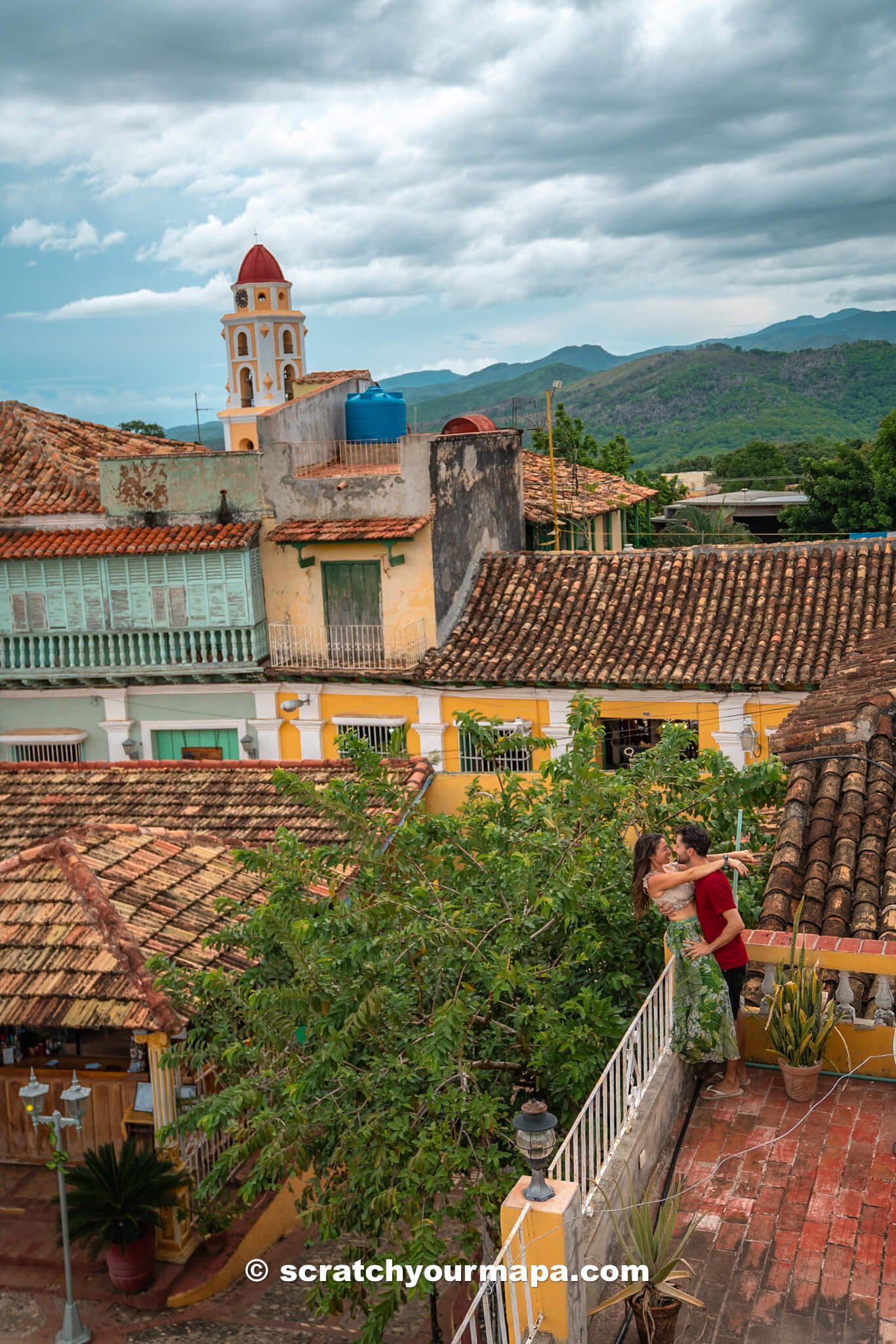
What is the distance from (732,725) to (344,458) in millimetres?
10842

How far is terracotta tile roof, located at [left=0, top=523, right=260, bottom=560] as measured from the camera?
72.5 ft

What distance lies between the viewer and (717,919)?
21.7 ft

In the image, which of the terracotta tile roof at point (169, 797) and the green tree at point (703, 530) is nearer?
the terracotta tile roof at point (169, 797)

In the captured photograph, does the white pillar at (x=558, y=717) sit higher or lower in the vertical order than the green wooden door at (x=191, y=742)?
higher

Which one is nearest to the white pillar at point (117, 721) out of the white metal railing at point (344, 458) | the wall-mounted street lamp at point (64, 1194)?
the white metal railing at point (344, 458)

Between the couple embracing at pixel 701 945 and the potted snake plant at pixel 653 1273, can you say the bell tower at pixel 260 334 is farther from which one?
the potted snake plant at pixel 653 1273

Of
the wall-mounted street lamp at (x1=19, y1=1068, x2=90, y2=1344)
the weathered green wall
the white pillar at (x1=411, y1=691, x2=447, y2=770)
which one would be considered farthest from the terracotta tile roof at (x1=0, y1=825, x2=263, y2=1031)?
the weathered green wall

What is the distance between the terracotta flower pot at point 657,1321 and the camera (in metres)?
4.79

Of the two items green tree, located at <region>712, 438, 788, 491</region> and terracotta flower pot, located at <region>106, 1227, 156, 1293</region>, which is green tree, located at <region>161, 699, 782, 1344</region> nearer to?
terracotta flower pot, located at <region>106, 1227, 156, 1293</region>

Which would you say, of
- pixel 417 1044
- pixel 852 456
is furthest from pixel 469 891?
pixel 852 456

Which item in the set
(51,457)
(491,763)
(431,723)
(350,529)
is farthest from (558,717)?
(51,457)

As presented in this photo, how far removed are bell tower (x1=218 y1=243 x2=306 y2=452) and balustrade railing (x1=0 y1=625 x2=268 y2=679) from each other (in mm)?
7355

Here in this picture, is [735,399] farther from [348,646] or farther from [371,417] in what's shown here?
[348,646]

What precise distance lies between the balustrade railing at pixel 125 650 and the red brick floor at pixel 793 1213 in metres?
16.7
